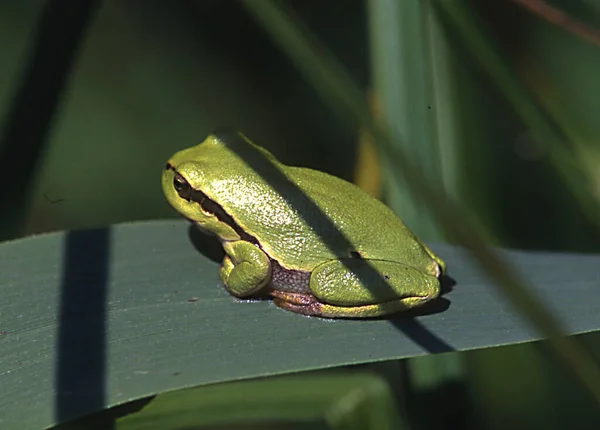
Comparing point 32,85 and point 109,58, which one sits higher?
point 32,85

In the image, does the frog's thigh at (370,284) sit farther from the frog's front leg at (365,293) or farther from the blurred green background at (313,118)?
the blurred green background at (313,118)

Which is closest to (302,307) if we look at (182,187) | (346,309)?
(346,309)

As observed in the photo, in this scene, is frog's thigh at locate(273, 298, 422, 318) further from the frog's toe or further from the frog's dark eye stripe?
the frog's dark eye stripe

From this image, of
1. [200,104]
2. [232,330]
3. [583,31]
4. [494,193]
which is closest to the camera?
[232,330]

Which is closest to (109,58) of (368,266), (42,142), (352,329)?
(42,142)

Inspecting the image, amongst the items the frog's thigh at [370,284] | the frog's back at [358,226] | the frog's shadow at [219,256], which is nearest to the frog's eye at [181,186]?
the frog's shadow at [219,256]

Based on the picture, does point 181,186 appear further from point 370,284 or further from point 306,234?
point 370,284

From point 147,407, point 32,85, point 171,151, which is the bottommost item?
point 171,151

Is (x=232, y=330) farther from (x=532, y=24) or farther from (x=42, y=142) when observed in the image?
(x=532, y=24)
